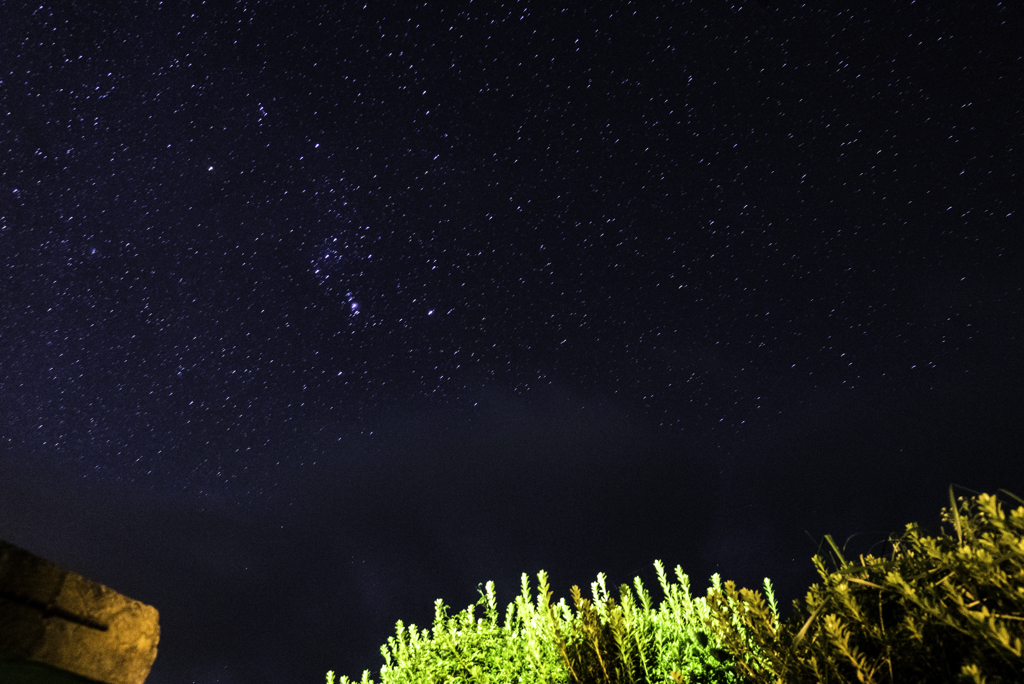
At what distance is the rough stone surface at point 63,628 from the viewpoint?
1.30m

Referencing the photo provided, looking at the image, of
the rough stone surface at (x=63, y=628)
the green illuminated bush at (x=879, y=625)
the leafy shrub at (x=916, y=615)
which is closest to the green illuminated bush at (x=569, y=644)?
the green illuminated bush at (x=879, y=625)

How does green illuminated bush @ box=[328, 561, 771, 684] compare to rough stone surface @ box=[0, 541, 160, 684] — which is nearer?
rough stone surface @ box=[0, 541, 160, 684]

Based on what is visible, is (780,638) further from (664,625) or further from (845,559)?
(664,625)

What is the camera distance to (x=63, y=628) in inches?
55.3

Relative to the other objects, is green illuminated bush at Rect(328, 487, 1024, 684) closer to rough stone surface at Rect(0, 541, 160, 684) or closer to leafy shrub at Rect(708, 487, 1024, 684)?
A: leafy shrub at Rect(708, 487, 1024, 684)

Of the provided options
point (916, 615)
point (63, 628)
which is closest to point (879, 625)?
point (916, 615)

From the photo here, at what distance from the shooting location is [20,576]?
131 centimetres

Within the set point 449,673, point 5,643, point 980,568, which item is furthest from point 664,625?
point 5,643

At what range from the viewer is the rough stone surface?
A: 1.30m

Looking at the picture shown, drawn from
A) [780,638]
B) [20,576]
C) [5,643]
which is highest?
[20,576]

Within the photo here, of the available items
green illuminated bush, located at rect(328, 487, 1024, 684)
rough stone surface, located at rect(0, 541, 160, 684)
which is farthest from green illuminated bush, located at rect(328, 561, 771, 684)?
rough stone surface, located at rect(0, 541, 160, 684)

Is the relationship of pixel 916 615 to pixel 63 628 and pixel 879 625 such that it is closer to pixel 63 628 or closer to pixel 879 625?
pixel 879 625

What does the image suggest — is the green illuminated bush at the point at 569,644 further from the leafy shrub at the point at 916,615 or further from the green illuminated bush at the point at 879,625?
the leafy shrub at the point at 916,615

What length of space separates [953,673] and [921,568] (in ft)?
1.27
